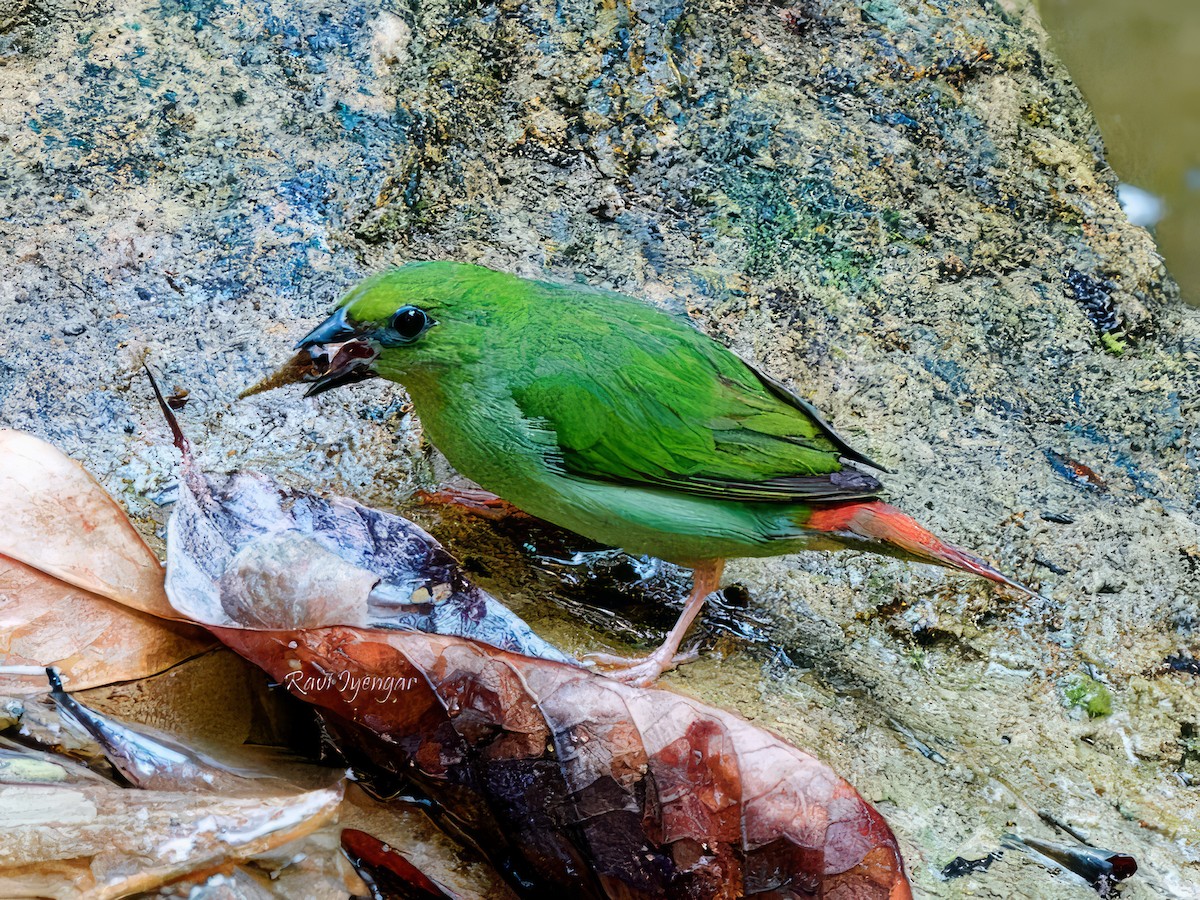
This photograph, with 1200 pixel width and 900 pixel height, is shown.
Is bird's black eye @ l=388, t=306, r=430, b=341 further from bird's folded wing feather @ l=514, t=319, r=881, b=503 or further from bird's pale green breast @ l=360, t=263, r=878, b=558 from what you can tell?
bird's folded wing feather @ l=514, t=319, r=881, b=503

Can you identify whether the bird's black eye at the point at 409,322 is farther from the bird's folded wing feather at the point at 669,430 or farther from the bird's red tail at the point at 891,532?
the bird's red tail at the point at 891,532

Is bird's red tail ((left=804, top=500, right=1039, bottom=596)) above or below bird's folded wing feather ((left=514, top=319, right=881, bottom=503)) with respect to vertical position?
below

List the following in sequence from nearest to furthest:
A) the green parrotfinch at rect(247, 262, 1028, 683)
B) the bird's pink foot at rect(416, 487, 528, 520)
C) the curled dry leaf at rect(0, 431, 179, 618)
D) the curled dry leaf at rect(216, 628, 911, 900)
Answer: the curled dry leaf at rect(216, 628, 911, 900)
the curled dry leaf at rect(0, 431, 179, 618)
the green parrotfinch at rect(247, 262, 1028, 683)
the bird's pink foot at rect(416, 487, 528, 520)

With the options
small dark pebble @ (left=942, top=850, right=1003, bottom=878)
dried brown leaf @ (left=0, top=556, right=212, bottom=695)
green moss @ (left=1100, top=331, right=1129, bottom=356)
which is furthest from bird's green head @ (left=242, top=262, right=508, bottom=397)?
green moss @ (left=1100, top=331, right=1129, bottom=356)

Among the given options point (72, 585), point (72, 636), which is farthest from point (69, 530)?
point (72, 636)

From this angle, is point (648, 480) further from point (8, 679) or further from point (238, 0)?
point (238, 0)

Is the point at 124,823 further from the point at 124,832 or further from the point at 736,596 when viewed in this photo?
the point at 736,596

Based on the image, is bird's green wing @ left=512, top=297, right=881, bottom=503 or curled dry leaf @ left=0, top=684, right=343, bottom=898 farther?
bird's green wing @ left=512, top=297, right=881, bottom=503

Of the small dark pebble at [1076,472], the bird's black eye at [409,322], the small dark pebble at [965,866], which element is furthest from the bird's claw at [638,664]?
the small dark pebble at [1076,472]
